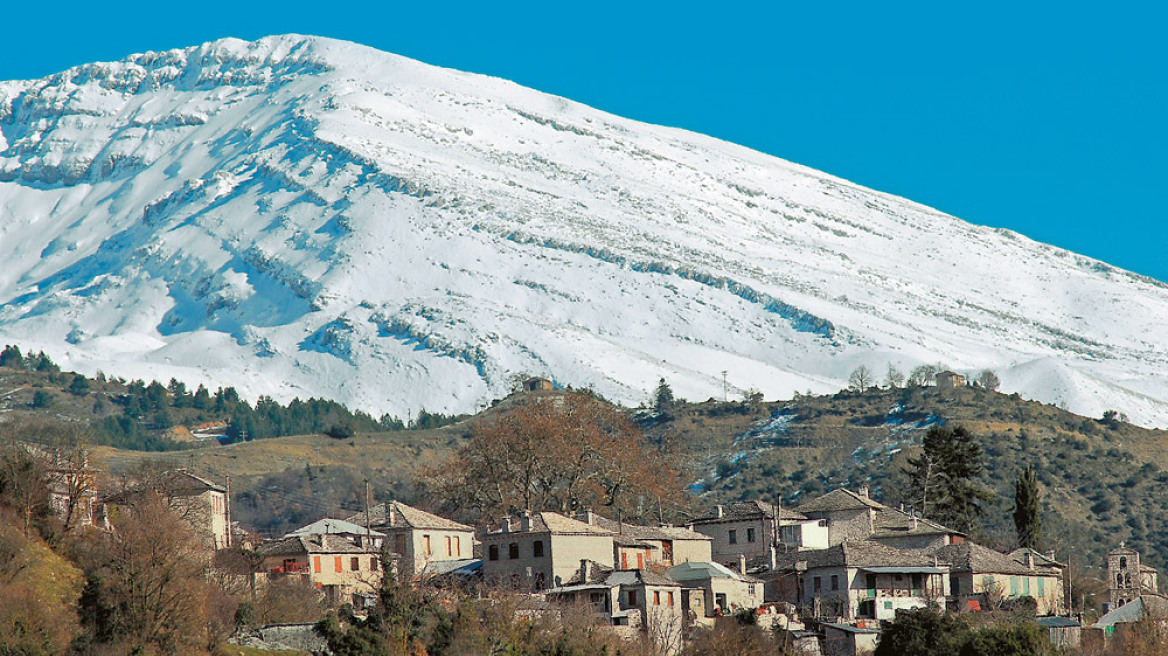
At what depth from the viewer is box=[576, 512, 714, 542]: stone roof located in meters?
85.2

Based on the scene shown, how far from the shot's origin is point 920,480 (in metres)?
105

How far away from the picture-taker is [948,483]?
102188 millimetres

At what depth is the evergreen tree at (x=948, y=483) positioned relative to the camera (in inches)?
3967

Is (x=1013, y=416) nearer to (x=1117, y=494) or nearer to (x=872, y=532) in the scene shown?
(x=1117, y=494)

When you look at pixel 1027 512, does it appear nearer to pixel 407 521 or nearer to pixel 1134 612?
pixel 1134 612

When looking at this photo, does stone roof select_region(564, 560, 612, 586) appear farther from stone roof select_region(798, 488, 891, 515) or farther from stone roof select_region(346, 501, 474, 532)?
stone roof select_region(798, 488, 891, 515)

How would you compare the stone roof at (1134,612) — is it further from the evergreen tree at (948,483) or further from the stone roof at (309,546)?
the stone roof at (309,546)

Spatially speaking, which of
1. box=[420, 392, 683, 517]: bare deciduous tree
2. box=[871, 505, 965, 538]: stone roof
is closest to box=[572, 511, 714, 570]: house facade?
box=[871, 505, 965, 538]: stone roof

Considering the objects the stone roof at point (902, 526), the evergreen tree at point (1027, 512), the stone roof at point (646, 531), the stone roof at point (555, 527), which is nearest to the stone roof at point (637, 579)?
the stone roof at point (555, 527)

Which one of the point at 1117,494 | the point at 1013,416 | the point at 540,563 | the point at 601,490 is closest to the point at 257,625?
the point at 540,563

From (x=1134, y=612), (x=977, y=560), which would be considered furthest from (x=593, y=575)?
(x=1134, y=612)

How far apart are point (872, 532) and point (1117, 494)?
220 ft

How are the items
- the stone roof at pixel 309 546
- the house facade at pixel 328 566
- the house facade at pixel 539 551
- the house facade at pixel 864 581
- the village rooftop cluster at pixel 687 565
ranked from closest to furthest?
the village rooftop cluster at pixel 687 565
the house facade at pixel 328 566
the stone roof at pixel 309 546
the house facade at pixel 864 581
the house facade at pixel 539 551

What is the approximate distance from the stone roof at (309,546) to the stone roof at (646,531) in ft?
35.8
